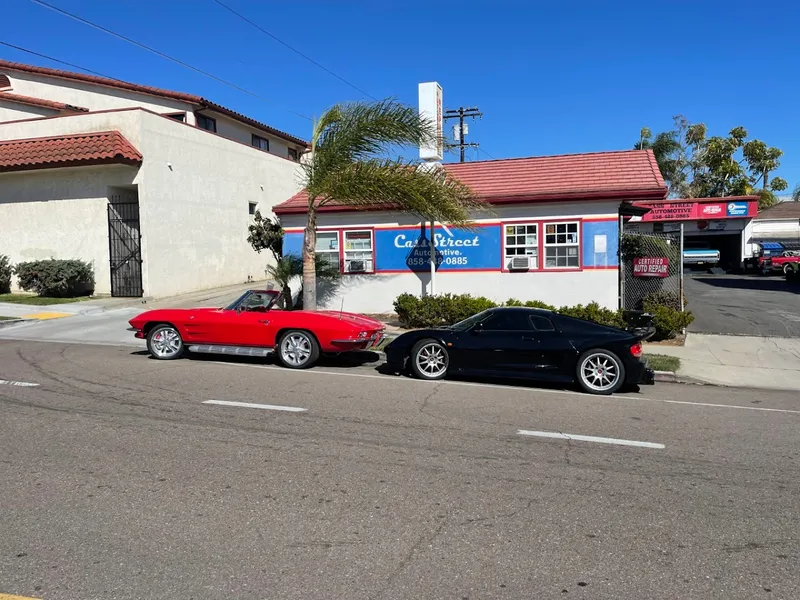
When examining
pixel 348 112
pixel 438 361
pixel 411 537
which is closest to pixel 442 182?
pixel 348 112

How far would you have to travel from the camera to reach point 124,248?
20.7 meters

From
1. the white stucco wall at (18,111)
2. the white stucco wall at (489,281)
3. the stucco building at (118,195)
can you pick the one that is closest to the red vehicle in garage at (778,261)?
the white stucco wall at (489,281)

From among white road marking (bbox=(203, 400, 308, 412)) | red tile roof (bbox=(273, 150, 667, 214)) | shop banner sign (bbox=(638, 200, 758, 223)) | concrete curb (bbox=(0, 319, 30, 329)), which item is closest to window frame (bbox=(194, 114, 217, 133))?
red tile roof (bbox=(273, 150, 667, 214))

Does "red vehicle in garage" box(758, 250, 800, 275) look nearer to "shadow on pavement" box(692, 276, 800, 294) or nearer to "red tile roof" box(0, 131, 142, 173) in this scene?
"shadow on pavement" box(692, 276, 800, 294)

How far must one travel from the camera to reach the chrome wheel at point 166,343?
36.3ft

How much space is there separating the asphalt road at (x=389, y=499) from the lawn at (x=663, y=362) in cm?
250

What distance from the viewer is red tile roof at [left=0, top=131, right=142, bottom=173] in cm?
1959

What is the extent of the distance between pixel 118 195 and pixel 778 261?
1347 inches

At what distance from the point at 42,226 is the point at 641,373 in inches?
786

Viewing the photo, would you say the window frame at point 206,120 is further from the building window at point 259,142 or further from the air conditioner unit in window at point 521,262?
the air conditioner unit in window at point 521,262

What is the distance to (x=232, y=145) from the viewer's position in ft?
82.1

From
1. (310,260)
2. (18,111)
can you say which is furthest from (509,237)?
(18,111)

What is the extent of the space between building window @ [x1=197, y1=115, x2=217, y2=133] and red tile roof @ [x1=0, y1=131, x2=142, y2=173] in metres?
6.22

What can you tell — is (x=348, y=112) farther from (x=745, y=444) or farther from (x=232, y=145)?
(x=232, y=145)
